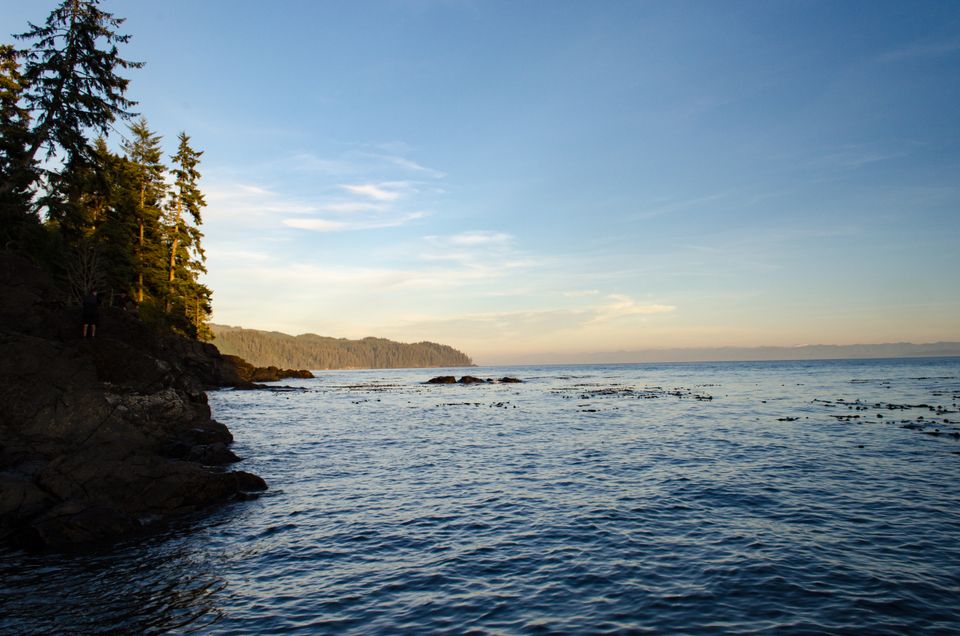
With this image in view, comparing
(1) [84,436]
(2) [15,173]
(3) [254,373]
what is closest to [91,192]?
(2) [15,173]

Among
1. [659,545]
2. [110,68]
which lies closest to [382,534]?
[659,545]

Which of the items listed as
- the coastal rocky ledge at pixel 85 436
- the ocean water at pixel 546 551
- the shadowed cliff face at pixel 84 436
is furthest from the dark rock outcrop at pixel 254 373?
the ocean water at pixel 546 551

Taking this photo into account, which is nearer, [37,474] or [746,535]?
[746,535]

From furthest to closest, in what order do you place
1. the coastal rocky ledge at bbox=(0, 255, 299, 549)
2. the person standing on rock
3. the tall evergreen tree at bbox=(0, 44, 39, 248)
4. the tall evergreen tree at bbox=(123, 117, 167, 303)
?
the tall evergreen tree at bbox=(123, 117, 167, 303) → the tall evergreen tree at bbox=(0, 44, 39, 248) → the person standing on rock → the coastal rocky ledge at bbox=(0, 255, 299, 549)

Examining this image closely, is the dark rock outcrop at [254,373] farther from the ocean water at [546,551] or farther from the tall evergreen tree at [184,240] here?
the ocean water at [546,551]

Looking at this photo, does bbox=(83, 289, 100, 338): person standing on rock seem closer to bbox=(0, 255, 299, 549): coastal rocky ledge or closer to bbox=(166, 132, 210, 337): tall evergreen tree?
bbox=(0, 255, 299, 549): coastal rocky ledge

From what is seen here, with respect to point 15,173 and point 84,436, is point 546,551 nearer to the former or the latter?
point 84,436

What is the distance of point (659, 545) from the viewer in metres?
12.5

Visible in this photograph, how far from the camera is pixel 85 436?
716 inches

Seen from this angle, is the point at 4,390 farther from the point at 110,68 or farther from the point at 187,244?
the point at 187,244

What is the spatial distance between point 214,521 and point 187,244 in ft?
213

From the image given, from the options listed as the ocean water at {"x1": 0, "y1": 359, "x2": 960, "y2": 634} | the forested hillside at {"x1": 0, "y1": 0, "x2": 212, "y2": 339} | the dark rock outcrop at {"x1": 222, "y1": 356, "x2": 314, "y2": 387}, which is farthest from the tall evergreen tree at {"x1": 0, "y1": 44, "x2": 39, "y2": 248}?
the dark rock outcrop at {"x1": 222, "y1": 356, "x2": 314, "y2": 387}

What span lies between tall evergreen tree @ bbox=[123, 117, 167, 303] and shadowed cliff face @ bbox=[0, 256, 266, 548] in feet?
125

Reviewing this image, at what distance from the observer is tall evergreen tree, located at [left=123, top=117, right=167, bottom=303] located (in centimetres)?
6059
